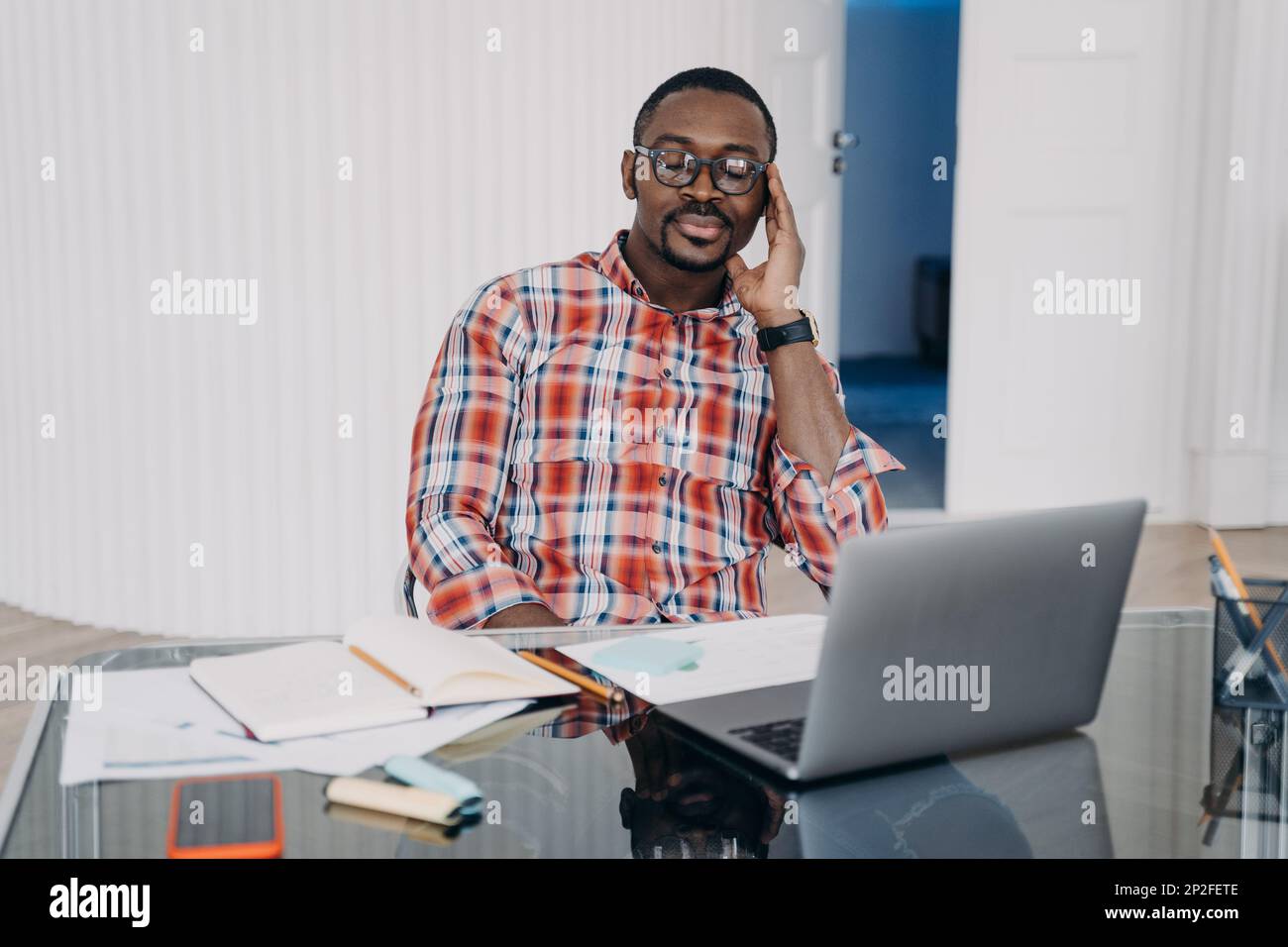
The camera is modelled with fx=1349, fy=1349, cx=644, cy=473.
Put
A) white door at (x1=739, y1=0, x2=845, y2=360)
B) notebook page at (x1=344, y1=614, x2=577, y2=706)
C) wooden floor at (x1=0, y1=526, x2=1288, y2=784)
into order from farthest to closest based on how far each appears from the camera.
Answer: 1. white door at (x1=739, y1=0, x2=845, y2=360)
2. wooden floor at (x1=0, y1=526, x2=1288, y2=784)
3. notebook page at (x1=344, y1=614, x2=577, y2=706)

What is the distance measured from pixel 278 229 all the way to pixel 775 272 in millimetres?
1598

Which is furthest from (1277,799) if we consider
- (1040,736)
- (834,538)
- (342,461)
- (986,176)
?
(986,176)

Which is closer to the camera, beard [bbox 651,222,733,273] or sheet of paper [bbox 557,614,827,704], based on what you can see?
sheet of paper [bbox 557,614,827,704]

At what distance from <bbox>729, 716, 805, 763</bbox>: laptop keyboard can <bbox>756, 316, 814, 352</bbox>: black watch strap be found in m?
0.74

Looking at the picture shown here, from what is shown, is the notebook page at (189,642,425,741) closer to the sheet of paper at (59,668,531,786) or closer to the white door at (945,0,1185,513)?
Answer: the sheet of paper at (59,668,531,786)

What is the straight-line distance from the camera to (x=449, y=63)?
2.88 meters

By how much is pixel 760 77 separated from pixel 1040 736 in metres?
3.02

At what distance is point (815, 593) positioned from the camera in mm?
3527

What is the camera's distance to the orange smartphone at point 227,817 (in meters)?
0.72

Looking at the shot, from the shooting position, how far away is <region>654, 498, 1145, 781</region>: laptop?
80 cm

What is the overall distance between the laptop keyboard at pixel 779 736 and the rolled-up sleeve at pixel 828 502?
2.09 ft

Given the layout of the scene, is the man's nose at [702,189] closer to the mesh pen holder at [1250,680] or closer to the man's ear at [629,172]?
the man's ear at [629,172]
